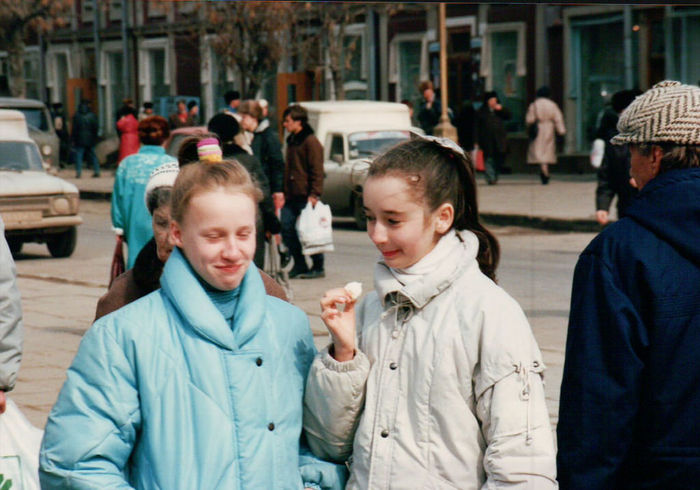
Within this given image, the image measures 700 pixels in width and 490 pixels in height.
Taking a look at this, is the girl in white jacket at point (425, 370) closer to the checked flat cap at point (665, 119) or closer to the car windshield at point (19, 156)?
the checked flat cap at point (665, 119)

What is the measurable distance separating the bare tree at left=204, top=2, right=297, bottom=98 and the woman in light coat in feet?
26.6

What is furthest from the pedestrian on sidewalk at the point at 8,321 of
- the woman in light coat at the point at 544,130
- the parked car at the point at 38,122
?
the parked car at the point at 38,122

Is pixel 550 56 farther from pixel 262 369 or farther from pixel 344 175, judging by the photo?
pixel 262 369

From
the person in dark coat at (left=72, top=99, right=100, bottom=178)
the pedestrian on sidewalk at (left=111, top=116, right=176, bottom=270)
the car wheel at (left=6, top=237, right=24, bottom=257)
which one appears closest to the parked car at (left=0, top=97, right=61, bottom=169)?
the person in dark coat at (left=72, top=99, right=100, bottom=178)

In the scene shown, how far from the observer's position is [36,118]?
101 feet

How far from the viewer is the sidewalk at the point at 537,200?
19297mm

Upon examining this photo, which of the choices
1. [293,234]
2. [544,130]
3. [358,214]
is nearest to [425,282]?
[293,234]

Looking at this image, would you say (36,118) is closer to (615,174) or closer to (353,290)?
(615,174)

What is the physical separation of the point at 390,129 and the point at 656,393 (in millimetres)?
18313

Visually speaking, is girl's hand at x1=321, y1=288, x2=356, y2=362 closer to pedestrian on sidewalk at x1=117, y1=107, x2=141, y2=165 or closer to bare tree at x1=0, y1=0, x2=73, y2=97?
pedestrian on sidewalk at x1=117, y1=107, x2=141, y2=165

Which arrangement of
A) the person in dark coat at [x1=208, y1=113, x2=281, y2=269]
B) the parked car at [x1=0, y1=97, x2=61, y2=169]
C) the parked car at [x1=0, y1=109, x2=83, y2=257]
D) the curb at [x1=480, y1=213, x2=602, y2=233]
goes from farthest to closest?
1. the parked car at [x1=0, y1=97, x2=61, y2=169]
2. the curb at [x1=480, y1=213, x2=602, y2=233]
3. the parked car at [x1=0, y1=109, x2=83, y2=257]
4. the person in dark coat at [x1=208, y1=113, x2=281, y2=269]

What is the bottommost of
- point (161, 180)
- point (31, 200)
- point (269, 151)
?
point (31, 200)

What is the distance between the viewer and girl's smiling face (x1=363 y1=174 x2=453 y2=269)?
3150mm

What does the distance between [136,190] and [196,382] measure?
5.58 metres
